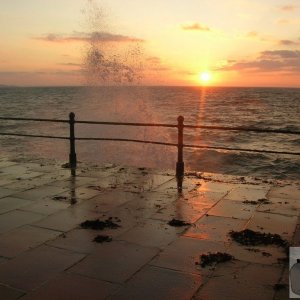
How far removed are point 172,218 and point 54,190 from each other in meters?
2.84

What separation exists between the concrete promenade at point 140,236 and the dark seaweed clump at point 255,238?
0.12 m

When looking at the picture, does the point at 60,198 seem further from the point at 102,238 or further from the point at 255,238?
the point at 255,238

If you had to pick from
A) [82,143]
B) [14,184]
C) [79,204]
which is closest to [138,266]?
[79,204]

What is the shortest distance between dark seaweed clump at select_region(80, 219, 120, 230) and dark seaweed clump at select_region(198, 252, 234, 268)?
1587mm

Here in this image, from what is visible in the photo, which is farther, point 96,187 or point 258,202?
point 96,187

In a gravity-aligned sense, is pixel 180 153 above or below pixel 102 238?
above

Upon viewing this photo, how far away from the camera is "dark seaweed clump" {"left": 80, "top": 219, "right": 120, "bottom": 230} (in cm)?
585

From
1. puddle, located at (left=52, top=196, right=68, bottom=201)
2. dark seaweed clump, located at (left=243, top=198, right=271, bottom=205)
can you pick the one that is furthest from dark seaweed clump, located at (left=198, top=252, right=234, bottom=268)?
Result: puddle, located at (left=52, top=196, right=68, bottom=201)

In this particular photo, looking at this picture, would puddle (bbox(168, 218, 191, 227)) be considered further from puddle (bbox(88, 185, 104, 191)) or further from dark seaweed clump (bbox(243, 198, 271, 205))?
puddle (bbox(88, 185, 104, 191))

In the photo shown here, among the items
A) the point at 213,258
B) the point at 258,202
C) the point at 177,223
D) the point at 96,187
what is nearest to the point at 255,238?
the point at 213,258

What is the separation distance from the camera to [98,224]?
595 cm

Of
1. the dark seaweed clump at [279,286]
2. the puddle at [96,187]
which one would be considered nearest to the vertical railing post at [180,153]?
the puddle at [96,187]

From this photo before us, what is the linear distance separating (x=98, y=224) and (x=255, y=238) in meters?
2.22

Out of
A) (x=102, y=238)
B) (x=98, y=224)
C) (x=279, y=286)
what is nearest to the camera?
(x=279, y=286)
